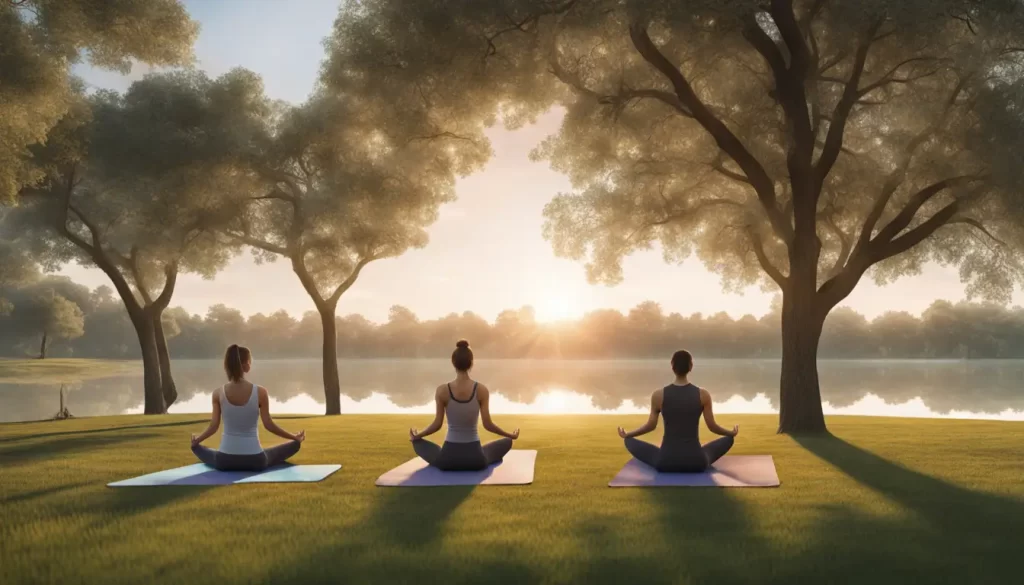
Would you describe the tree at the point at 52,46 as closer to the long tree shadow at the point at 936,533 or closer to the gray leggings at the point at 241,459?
the gray leggings at the point at 241,459

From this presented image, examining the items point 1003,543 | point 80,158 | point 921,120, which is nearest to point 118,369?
point 80,158

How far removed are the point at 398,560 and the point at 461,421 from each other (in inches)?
159

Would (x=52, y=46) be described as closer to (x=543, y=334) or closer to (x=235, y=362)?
(x=235, y=362)

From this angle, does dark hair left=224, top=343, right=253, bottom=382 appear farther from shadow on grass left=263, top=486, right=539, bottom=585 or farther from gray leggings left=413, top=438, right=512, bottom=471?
shadow on grass left=263, top=486, right=539, bottom=585

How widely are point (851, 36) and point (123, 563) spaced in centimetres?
1598

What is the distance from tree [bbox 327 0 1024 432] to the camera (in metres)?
16.0

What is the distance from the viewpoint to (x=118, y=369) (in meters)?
79.1

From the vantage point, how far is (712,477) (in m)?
9.97

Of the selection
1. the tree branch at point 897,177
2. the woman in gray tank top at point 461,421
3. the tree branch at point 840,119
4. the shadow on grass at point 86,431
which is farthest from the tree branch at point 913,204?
the shadow on grass at point 86,431

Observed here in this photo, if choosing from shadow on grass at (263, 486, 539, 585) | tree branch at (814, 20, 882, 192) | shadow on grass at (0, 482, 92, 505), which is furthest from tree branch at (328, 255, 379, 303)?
shadow on grass at (263, 486, 539, 585)

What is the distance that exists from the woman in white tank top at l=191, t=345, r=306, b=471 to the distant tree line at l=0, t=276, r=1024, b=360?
76551 mm

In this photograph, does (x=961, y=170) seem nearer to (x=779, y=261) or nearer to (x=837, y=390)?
(x=779, y=261)

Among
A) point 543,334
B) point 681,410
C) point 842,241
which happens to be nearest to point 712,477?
point 681,410

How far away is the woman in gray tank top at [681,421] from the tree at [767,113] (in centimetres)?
786
